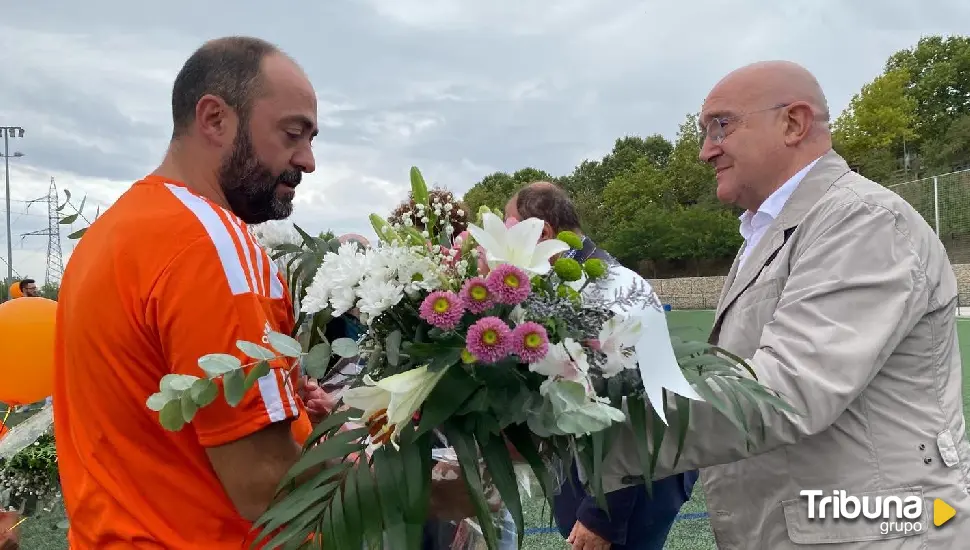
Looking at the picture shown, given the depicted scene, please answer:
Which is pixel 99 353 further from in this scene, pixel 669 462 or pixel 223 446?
pixel 669 462

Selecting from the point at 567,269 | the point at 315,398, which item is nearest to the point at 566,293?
the point at 567,269

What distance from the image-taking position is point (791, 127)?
7.62 ft

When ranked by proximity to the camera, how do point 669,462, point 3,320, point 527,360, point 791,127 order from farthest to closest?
point 3,320 < point 791,127 < point 669,462 < point 527,360

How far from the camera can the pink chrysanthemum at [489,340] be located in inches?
47.7

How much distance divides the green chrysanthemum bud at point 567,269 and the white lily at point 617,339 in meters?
0.10

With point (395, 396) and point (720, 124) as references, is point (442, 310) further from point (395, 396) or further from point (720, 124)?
point (720, 124)

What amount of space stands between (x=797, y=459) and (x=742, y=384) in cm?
50

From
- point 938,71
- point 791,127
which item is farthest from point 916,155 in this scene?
point 791,127

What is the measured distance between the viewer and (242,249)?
4.89ft

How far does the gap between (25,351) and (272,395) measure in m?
2.38

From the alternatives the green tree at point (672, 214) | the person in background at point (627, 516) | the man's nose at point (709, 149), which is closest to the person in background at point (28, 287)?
the person in background at point (627, 516)

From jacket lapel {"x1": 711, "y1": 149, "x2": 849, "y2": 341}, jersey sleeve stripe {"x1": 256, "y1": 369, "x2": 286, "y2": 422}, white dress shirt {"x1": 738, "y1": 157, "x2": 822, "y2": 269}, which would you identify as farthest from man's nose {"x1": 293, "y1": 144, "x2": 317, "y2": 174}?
white dress shirt {"x1": 738, "y1": 157, "x2": 822, "y2": 269}

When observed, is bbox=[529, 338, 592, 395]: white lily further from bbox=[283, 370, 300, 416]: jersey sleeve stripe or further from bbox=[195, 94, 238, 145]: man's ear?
bbox=[195, 94, 238, 145]: man's ear

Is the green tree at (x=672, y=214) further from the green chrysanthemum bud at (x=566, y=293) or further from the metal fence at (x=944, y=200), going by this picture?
the green chrysanthemum bud at (x=566, y=293)
